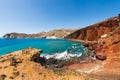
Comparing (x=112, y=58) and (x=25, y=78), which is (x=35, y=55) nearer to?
(x=25, y=78)

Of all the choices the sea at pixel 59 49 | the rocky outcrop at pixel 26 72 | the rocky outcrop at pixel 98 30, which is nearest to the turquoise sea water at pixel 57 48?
the sea at pixel 59 49

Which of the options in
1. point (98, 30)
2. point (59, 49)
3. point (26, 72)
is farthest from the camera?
point (98, 30)

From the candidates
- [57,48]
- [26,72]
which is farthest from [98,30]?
[26,72]

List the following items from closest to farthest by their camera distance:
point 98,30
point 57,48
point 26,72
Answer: point 26,72
point 57,48
point 98,30

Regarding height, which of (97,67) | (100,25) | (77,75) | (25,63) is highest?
(100,25)

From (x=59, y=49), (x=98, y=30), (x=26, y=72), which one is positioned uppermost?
(x=98, y=30)

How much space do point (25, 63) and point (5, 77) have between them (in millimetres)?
2281

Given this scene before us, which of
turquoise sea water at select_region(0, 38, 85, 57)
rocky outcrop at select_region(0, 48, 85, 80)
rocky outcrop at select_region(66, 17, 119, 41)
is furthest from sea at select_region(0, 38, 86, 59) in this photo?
rocky outcrop at select_region(0, 48, 85, 80)

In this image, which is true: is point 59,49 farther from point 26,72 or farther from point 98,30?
point 26,72

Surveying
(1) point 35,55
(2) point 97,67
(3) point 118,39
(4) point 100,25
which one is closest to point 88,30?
(4) point 100,25

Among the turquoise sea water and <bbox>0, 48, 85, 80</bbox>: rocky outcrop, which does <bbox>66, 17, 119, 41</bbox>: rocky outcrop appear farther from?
<bbox>0, 48, 85, 80</bbox>: rocky outcrop

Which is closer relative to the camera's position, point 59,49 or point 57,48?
point 59,49

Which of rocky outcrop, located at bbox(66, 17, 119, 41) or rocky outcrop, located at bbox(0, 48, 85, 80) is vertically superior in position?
rocky outcrop, located at bbox(66, 17, 119, 41)

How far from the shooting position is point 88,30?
405 feet
